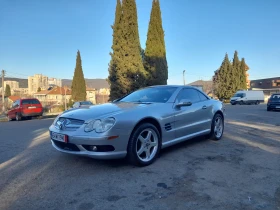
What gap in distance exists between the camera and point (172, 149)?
5.28 meters

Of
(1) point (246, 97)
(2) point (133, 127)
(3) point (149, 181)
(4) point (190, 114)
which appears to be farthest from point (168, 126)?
(1) point (246, 97)

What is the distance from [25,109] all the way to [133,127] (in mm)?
15641

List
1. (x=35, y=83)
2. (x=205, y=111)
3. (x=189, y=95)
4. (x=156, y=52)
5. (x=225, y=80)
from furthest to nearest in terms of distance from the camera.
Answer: (x=35, y=83) < (x=225, y=80) < (x=156, y=52) < (x=205, y=111) < (x=189, y=95)

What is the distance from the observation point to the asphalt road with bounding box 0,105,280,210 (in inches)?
110

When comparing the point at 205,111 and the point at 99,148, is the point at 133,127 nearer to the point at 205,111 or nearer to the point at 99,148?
the point at 99,148

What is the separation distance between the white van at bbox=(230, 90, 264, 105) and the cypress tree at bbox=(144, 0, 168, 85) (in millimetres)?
15236

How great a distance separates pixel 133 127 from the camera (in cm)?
391

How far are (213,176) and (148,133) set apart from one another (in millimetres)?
1282

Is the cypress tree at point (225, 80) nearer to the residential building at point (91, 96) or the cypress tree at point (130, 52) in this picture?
the cypress tree at point (130, 52)

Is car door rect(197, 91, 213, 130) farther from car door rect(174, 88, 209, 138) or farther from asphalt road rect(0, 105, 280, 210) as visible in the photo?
asphalt road rect(0, 105, 280, 210)

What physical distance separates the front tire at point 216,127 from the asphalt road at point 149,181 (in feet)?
2.74

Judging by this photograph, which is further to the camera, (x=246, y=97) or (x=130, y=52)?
(x=246, y=97)

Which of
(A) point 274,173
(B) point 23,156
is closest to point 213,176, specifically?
(A) point 274,173

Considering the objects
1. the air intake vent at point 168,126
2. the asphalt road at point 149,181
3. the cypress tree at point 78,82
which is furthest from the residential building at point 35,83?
the air intake vent at point 168,126
